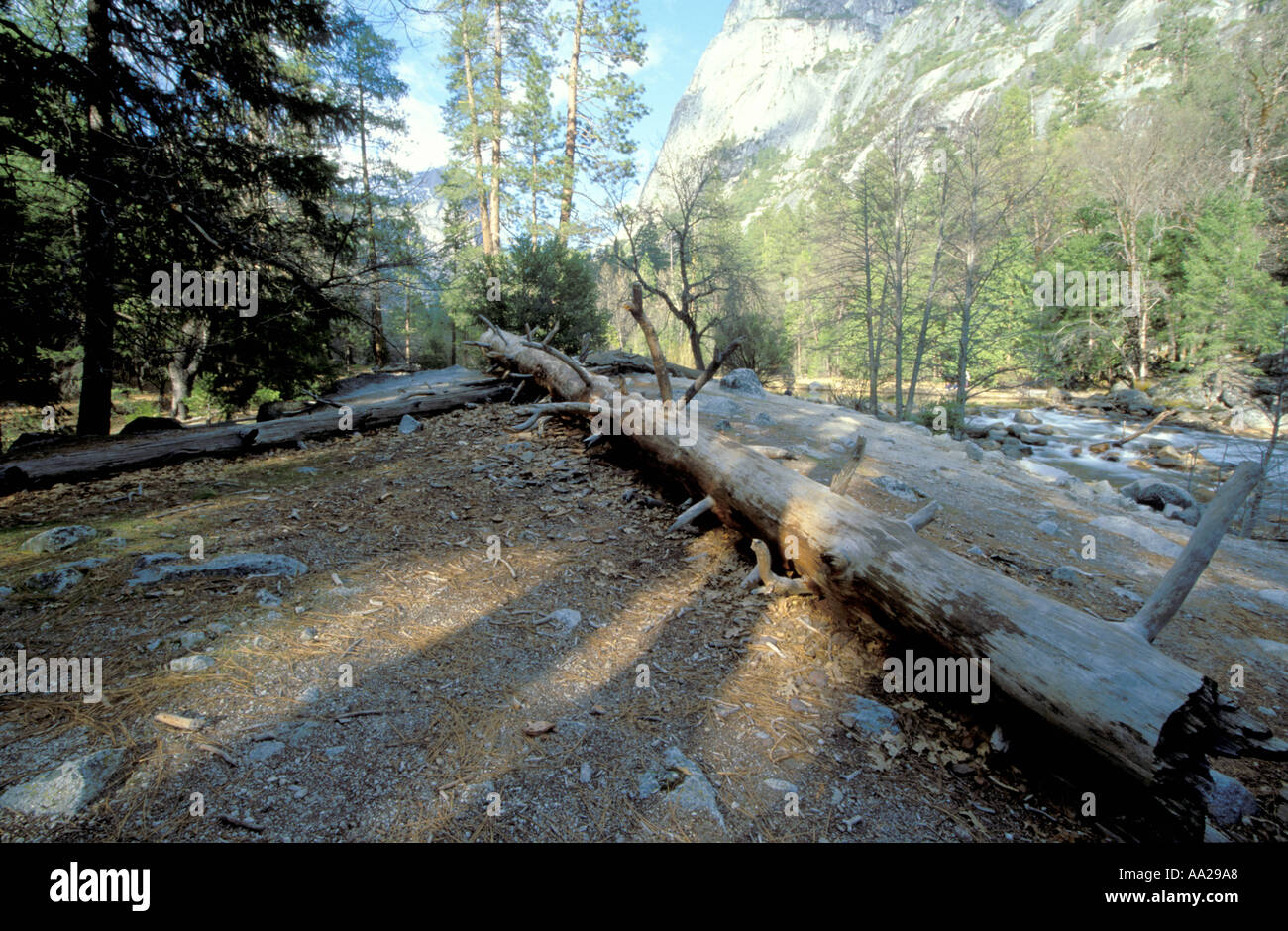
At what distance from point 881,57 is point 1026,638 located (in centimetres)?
16833

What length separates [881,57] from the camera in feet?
404

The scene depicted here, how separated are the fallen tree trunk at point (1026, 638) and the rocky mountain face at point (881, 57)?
143 feet

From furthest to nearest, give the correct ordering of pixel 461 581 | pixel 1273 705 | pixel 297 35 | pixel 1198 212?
1. pixel 1198 212
2. pixel 297 35
3. pixel 461 581
4. pixel 1273 705

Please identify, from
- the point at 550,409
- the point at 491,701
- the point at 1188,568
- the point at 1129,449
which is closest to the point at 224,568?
the point at 491,701

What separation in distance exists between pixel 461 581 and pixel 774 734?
204cm

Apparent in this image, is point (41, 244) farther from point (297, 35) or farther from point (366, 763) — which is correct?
point (366, 763)

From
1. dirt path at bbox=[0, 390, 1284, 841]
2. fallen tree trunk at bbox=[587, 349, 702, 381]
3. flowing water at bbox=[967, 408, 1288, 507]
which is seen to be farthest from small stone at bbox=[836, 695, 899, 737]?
flowing water at bbox=[967, 408, 1288, 507]

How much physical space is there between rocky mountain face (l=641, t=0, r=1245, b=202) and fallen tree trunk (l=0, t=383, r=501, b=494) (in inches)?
1573

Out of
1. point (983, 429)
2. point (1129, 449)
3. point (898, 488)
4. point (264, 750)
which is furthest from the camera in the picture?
point (983, 429)

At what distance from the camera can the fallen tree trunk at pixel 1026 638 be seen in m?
1.72

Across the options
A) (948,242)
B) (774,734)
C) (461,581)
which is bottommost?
(774,734)

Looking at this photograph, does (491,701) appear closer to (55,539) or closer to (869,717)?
(869,717)
